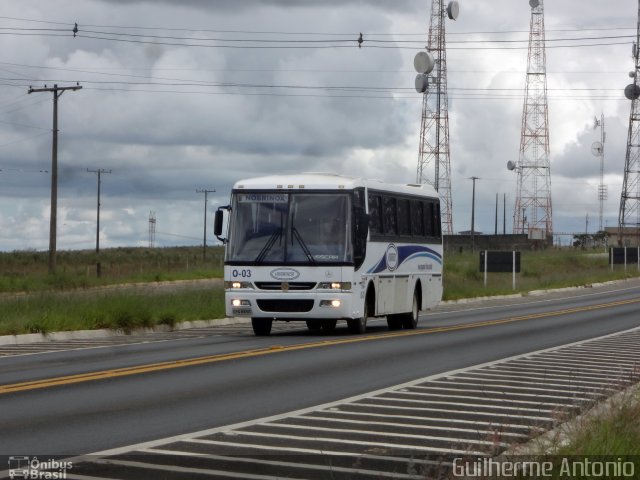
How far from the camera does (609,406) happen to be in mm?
12141

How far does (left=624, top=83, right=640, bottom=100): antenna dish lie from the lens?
259 ft

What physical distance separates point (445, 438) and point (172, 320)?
63.3 feet

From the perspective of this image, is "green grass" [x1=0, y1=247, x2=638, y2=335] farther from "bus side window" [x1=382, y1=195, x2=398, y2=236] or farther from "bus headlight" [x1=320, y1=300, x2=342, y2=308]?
"bus side window" [x1=382, y1=195, x2=398, y2=236]

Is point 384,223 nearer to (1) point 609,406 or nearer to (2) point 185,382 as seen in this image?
(2) point 185,382

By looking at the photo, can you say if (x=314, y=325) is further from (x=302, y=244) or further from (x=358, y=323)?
(x=302, y=244)

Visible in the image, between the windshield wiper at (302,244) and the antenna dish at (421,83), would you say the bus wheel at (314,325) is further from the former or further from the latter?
the antenna dish at (421,83)

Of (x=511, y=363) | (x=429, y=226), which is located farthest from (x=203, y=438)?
(x=429, y=226)

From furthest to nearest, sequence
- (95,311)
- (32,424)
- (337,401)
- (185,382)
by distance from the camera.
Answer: (95,311), (185,382), (337,401), (32,424)

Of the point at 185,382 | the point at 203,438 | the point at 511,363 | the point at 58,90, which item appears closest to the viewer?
the point at 203,438

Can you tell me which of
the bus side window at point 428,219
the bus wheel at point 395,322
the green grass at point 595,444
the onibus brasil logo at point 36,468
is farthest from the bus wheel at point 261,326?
the onibus brasil logo at point 36,468

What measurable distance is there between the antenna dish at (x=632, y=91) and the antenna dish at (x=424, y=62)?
85.9 ft

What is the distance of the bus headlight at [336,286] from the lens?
84.1 feet

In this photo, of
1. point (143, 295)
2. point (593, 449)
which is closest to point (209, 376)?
point (593, 449)

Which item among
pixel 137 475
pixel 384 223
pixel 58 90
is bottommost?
pixel 137 475
